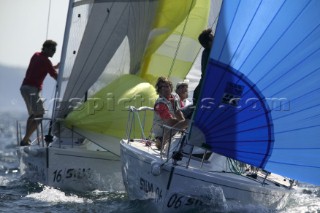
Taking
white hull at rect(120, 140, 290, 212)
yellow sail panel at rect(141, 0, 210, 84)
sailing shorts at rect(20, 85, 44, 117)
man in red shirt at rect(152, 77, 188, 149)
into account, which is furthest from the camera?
yellow sail panel at rect(141, 0, 210, 84)

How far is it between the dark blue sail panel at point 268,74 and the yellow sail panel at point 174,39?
3.93m

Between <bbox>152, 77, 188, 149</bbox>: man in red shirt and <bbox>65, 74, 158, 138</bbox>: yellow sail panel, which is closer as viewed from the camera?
<bbox>152, 77, 188, 149</bbox>: man in red shirt

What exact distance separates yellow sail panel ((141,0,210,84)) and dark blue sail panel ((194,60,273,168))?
401cm

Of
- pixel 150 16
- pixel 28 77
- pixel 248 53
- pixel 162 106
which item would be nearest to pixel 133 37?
pixel 150 16

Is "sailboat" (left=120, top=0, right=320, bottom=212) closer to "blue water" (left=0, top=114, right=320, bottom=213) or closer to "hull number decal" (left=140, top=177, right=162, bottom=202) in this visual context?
"hull number decal" (left=140, top=177, right=162, bottom=202)

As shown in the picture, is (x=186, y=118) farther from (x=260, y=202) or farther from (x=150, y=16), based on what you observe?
(x=150, y=16)

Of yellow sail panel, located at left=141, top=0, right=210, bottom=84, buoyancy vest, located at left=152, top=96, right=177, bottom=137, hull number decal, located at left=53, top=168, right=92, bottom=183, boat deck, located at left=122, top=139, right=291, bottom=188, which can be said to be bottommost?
hull number decal, located at left=53, top=168, right=92, bottom=183

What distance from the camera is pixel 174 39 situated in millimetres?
13367

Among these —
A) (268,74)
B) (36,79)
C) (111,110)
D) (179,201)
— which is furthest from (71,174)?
(268,74)

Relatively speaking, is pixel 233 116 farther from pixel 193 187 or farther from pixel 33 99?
pixel 33 99

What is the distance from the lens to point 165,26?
1302cm

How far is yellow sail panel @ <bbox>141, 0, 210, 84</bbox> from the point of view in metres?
13.0

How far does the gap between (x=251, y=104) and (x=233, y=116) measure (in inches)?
9.0

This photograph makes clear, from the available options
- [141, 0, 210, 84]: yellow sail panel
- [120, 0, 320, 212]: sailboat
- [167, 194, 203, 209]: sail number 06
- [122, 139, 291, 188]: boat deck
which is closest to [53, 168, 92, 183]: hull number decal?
[122, 139, 291, 188]: boat deck
